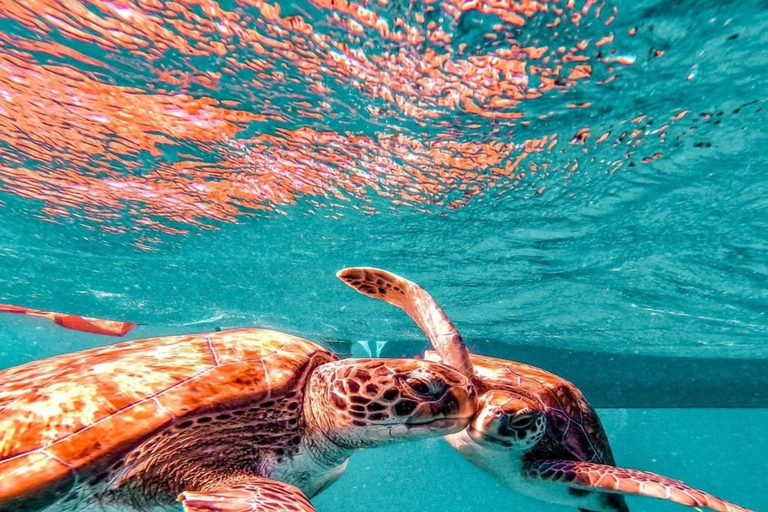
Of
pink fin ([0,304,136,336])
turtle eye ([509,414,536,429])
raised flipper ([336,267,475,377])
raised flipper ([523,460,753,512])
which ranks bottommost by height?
pink fin ([0,304,136,336])

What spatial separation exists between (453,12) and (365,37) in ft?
3.29

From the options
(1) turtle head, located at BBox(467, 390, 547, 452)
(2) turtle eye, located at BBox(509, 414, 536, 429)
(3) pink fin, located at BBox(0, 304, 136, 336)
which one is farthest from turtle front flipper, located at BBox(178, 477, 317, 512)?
(3) pink fin, located at BBox(0, 304, 136, 336)

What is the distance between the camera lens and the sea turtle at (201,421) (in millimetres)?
2365

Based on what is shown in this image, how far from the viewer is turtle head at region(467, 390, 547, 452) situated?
11.2 ft

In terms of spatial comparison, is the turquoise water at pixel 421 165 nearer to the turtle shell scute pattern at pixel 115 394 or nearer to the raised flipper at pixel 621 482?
the turtle shell scute pattern at pixel 115 394

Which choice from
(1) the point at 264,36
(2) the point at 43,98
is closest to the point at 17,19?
(2) the point at 43,98

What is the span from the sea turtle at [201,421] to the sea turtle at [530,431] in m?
0.87

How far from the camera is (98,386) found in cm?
276

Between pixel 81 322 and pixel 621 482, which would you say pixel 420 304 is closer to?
pixel 621 482

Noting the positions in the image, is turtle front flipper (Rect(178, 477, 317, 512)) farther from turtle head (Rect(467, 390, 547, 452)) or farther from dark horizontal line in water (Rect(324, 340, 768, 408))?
dark horizontal line in water (Rect(324, 340, 768, 408))

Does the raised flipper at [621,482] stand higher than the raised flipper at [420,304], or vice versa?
the raised flipper at [420,304]

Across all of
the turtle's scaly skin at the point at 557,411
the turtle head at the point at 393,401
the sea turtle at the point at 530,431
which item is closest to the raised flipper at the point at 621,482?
the sea turtle at the point at 530,431

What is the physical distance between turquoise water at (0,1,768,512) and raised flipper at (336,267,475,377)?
266 centimetres

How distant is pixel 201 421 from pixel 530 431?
8.61ft
